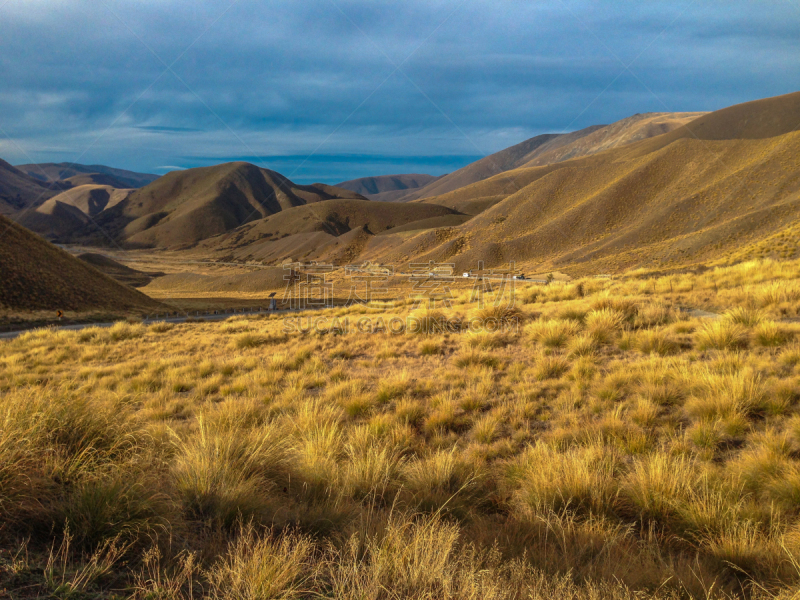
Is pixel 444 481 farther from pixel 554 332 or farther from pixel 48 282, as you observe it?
pixel 48 282

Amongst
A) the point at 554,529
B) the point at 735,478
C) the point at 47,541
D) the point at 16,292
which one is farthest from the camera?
the point at 16,292

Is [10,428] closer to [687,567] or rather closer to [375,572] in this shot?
[375,572]

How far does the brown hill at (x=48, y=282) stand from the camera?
35062mm

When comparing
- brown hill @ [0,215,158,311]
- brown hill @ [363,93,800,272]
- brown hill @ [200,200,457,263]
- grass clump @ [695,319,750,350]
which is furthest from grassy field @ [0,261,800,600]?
brown hill @ [200,200,457,263]

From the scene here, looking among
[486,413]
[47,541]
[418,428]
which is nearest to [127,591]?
[47,541]

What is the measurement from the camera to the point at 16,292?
34531 millimetres

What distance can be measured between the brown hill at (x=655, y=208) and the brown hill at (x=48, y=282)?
48744 mm

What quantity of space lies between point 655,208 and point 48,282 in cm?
7871

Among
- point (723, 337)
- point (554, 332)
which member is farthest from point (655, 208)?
point (723, 337)

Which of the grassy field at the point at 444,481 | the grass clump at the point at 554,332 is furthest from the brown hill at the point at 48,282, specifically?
the grass clump at the point at 554,332

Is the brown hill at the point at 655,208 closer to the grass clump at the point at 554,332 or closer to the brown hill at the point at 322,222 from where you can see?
the brown hill at the point at 322,222

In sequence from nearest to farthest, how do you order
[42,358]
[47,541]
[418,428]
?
1. [47,541]
2. [418,428]
3. [42,358]

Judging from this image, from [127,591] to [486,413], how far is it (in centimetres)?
441

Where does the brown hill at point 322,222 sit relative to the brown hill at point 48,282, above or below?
above
